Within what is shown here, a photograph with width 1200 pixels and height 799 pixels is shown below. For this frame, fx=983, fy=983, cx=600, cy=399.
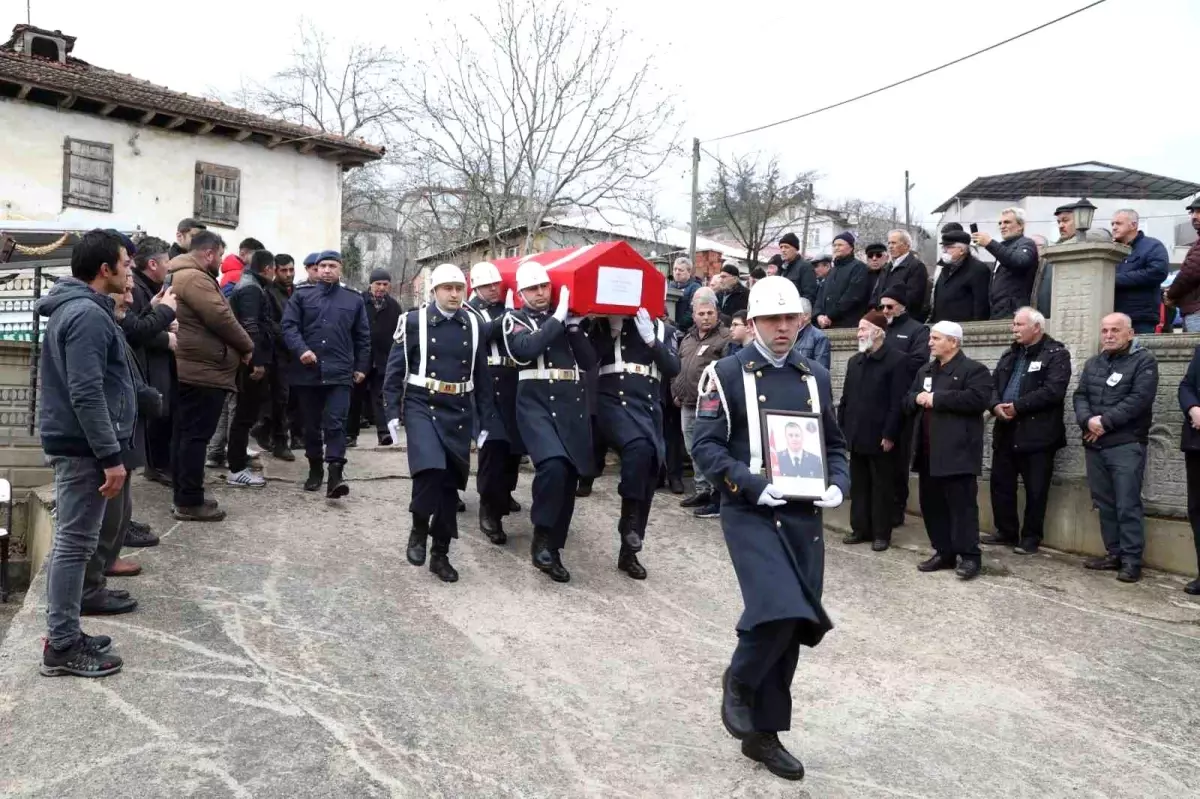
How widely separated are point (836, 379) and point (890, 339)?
6.26ft

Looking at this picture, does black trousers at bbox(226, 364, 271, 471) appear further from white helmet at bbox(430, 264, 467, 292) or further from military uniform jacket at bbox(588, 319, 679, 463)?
military uniform jacket at bbox(588, 319, 679, 463)

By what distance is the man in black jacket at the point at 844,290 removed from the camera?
1045 cm

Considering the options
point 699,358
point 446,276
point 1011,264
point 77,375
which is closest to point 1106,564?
point 1011,264

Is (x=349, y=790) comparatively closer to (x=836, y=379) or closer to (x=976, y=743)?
(x=976, y=743)

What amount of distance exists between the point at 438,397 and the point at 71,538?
252cm

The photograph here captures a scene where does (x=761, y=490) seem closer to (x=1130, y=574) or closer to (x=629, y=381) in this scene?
(x=629, y=381)

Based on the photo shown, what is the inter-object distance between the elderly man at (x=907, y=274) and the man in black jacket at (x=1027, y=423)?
1.29 m

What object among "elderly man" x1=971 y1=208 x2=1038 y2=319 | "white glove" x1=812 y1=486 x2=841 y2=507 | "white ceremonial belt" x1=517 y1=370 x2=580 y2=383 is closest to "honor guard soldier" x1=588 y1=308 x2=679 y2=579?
"white ceremonial belt" x1=517 y1=370 x2=580 y2=383

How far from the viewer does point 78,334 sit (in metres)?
4.64

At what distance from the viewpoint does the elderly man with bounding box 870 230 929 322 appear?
371 inches

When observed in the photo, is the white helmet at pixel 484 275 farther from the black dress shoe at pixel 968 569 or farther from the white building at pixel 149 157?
the white building at pixel 149 157

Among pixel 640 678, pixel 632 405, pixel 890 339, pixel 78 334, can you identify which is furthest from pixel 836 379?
pixel 78 334

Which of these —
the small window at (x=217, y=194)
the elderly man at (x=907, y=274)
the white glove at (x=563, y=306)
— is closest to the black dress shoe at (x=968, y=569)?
the elderly man at (x=907, y=274)

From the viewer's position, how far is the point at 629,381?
7.01m
